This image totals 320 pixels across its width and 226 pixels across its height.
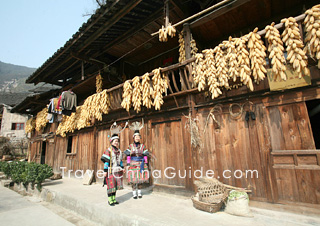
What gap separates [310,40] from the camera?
128 inches

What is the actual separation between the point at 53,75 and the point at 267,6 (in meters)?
12.7

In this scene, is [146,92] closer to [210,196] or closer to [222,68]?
[222,68]

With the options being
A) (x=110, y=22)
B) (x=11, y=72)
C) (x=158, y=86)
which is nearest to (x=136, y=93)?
(x=158, y=86)

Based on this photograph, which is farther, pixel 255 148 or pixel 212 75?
pixel 212 75

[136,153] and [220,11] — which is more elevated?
[220,11]

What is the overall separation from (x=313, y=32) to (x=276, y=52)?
636 millimetres

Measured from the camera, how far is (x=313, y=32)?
3.18 m

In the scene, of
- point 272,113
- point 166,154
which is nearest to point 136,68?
point 166,154

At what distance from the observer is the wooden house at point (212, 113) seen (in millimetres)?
3645

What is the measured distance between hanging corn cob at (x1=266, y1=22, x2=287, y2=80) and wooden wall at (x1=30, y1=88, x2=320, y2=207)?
0.68 metres

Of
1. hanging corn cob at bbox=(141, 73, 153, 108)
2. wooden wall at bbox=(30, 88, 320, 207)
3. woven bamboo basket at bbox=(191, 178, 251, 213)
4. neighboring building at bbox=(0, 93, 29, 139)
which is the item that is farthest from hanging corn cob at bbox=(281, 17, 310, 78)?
neighboring building at bbox=(0, 93, 29, 139)

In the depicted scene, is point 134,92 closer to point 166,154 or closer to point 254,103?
point 166,154

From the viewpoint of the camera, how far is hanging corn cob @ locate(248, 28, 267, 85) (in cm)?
371

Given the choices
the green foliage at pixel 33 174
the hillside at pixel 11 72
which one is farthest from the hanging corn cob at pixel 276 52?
the hillside at pixel 11 72
